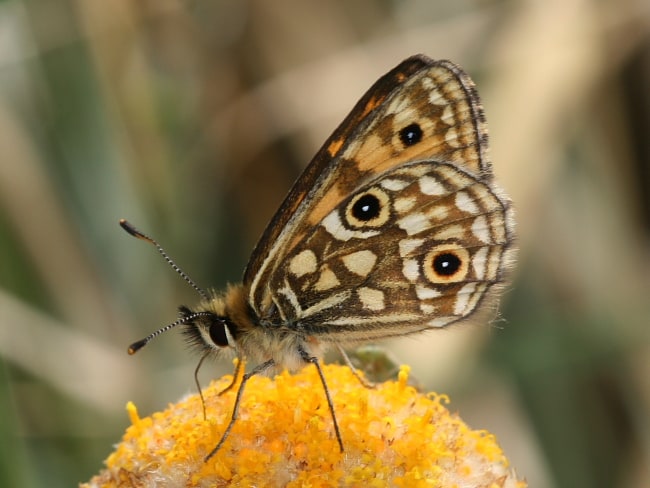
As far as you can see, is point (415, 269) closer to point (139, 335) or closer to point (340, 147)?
point (340, 147)

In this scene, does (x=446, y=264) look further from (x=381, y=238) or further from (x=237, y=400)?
(x=237, y=400)

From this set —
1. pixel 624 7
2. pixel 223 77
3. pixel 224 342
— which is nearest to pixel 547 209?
pixel 624 7

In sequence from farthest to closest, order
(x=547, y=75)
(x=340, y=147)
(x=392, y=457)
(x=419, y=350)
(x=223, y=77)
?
(x=223, y=77) → (x=547, y=75) → (x=419, y=350) → (x=340, y=147) → (x=392, y=457)

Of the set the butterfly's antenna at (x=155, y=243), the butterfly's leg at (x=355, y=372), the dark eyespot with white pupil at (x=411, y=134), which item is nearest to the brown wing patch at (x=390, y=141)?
the dark eyespot with white pupil at (x=411, y=134)

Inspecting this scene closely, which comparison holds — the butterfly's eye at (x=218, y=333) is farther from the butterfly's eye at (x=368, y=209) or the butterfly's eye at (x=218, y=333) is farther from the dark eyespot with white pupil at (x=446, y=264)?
the dark eyespot with white pupil at (x=446, y=264)

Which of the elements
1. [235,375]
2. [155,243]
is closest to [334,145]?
[155,243]

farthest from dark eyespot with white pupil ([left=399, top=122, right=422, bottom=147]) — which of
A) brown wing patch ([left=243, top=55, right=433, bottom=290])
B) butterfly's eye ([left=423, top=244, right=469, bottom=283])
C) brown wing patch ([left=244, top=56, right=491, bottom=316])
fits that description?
butterfly's eye ([left=423, top=244, right=469, bottom=283])
